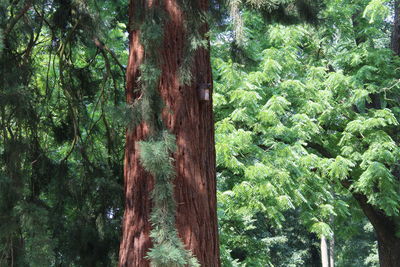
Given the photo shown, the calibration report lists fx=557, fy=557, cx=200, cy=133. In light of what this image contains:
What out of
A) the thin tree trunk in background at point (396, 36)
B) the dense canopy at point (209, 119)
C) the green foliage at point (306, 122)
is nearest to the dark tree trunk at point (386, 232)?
the dense canopy at point (209, 119)

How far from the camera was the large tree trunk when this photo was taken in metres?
3.72

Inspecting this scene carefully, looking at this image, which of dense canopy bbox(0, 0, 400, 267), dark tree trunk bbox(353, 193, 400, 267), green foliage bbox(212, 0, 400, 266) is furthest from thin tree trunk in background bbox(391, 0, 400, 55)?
dark tree trunk bbox(353, 193, 400, 267)

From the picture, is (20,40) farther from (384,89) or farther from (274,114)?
(384,89)

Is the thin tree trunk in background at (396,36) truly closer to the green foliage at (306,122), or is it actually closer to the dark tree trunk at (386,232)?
the green foliage at (306,122)

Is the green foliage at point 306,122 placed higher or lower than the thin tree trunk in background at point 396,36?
lower

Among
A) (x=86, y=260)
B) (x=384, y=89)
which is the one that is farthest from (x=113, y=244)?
(x=384, y=89)

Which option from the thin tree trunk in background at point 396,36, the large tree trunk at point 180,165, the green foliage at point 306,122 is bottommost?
the large tree trunk at point 180,165

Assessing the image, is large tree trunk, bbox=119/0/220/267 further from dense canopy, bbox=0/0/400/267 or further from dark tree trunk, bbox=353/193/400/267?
dark tree trunk, bbox=353/193/400/267

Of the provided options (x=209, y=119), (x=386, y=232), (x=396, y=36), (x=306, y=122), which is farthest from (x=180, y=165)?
(x=396, y=36)

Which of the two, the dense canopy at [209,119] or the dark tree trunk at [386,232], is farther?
the dark tree trunk at [386,232]

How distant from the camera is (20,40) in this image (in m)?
5.89

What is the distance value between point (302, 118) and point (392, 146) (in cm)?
169

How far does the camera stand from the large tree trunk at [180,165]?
372cm

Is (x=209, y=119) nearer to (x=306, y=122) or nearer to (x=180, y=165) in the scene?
(x=180, y=165)
